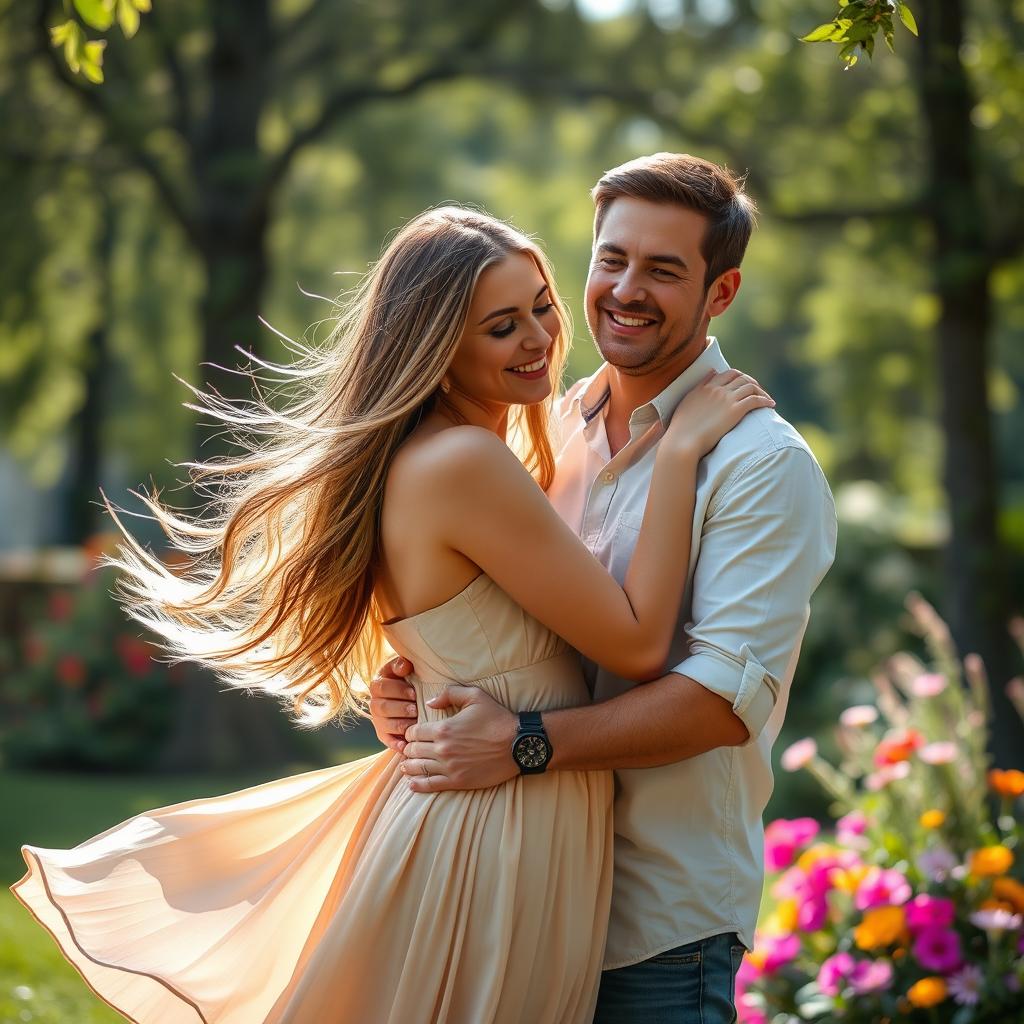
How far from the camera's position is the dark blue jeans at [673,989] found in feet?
9.09

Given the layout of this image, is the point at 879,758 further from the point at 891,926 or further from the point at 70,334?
the point at 70,334

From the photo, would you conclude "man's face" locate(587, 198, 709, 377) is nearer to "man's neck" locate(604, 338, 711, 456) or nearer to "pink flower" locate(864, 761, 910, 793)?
"man's neck" locate(604, 338, 711, 456)

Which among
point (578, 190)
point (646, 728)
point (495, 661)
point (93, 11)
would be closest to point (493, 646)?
point (495, 661)

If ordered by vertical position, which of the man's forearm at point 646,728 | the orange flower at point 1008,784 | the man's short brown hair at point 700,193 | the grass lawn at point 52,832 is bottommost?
the grass lawn at point 52,832

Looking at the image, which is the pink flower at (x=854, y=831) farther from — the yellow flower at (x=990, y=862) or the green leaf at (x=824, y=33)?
the green leaf at (x=824, y=33)

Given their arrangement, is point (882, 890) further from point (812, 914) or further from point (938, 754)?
point (938, 754)

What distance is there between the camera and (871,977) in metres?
4.17

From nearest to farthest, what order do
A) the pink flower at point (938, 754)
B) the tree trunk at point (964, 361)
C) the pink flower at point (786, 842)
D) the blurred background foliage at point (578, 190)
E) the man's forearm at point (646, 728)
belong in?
the man's forearm at point (646, 728), the pink flower at point (938, 754), the pink flower at point (786, 842), the tree trunk at point (964, 361), the blurred background foliage at point (578, 190)

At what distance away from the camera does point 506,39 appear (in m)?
12.0

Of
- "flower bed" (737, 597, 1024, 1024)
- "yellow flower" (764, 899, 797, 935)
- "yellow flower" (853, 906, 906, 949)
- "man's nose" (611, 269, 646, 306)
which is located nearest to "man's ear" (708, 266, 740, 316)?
"man's nose" (611, 269, 646, 306)

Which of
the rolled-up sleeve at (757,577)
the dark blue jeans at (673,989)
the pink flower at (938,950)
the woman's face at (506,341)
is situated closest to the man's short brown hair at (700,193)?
the woman's face at (506,341)

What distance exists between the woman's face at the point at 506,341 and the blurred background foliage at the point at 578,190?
4629mm

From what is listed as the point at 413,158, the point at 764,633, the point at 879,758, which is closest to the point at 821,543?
the point at 764,633

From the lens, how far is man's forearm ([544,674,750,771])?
2.71 m
